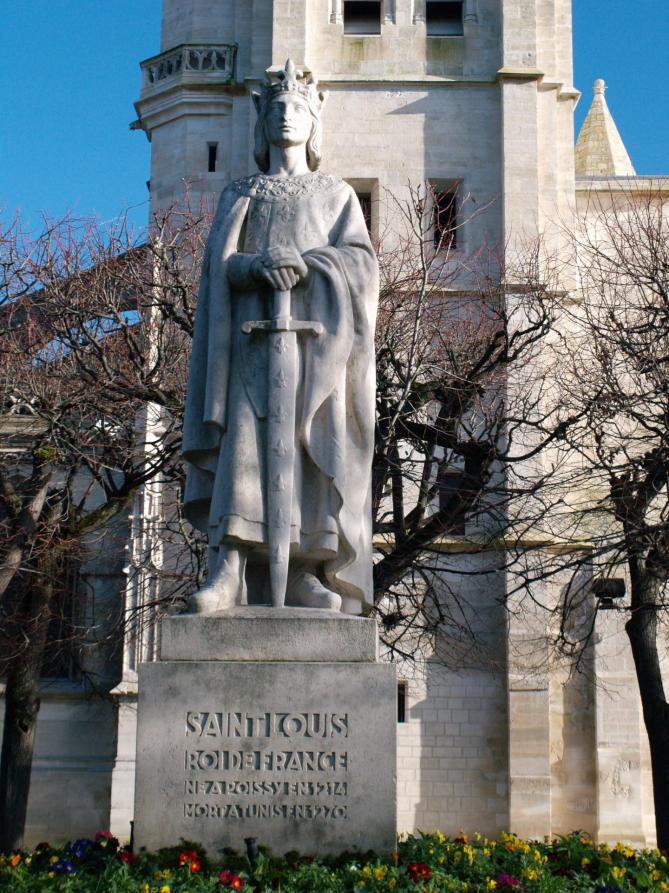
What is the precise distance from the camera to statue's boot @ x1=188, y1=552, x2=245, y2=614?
24.4 feet

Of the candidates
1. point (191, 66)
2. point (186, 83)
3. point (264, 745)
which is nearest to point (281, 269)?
point (264, 745)

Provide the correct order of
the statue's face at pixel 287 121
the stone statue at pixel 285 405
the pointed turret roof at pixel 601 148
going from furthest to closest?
1. the pointed turret roof at pixel 601 148
2. the statue's face at pixel 287 121
3. the stone statue at pixel 285 405

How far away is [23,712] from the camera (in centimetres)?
1959

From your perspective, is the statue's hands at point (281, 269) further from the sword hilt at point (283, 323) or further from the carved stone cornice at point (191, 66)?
the carved stone cornice at point (191, 66)

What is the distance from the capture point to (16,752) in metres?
19.3

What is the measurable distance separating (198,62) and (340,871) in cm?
2643

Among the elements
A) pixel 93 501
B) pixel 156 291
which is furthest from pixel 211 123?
pixel 156 291

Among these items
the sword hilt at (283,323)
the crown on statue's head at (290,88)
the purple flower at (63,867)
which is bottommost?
the purple flower at (63,867)

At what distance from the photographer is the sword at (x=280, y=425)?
7660 millimetres

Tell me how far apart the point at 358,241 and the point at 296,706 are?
2743mm

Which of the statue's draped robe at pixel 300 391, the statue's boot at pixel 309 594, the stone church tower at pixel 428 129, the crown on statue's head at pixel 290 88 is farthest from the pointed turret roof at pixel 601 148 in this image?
the statue's boot at pixel 309 594

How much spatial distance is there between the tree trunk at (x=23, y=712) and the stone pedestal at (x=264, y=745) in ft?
39.7

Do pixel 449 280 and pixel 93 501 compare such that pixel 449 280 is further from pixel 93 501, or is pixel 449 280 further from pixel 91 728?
pixel 91 728

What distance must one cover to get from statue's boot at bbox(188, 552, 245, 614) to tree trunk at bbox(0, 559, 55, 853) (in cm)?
1173
